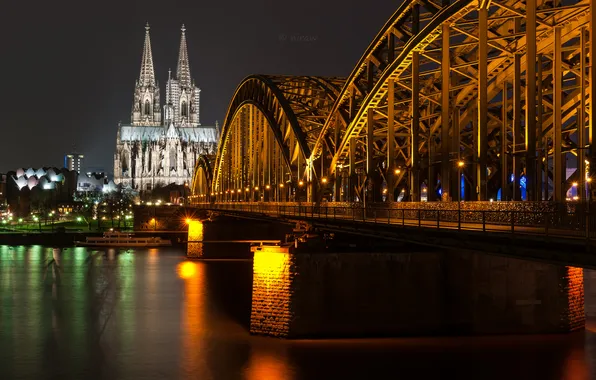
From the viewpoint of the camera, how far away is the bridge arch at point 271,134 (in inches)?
2576

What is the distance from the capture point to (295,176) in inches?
2657

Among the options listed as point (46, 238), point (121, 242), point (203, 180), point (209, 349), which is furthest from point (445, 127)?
point (203, 180)

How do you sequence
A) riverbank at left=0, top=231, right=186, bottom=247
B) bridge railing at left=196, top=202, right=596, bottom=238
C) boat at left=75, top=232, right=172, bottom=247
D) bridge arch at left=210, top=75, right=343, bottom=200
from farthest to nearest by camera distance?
riverbank at left=0, top=231, right=186, bottom=247 → boat at left=75, top=232, right=172, bottom=247 → bridge arch at left=210, top=75, right=343, bottom=200 → bridge railing at left=196, top=202, right=596, bottom=238

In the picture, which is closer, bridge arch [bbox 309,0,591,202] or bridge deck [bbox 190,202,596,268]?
bridge deck [bbox 190,202,596,268]

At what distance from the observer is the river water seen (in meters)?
31.8

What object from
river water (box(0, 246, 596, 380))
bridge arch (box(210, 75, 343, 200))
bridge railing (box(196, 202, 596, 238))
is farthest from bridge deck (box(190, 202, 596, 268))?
bridge arch (box(210, 75, 343, 200))

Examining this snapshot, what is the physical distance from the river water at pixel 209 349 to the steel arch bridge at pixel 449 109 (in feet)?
19.5

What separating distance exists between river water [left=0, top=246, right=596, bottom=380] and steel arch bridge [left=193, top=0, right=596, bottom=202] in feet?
19.5

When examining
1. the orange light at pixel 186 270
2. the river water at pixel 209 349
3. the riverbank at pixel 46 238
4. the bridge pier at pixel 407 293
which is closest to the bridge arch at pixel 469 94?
the bridge pier at pixel 407 293

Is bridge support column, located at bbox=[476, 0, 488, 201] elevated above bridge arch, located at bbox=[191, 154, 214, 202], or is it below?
below

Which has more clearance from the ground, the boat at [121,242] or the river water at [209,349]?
the boat at [121,242]

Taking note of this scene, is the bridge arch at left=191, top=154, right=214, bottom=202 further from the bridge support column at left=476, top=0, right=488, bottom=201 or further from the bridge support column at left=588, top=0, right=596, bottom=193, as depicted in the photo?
the bridge support column at left=588, top=0, right=596, bottom=193

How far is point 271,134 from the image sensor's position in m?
83.4

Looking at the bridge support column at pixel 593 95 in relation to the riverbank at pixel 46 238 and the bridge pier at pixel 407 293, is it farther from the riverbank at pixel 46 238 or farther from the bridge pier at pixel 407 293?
the riverbank at pixel 46 238
